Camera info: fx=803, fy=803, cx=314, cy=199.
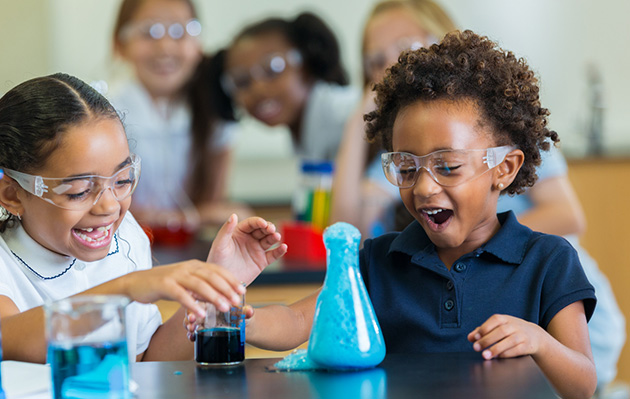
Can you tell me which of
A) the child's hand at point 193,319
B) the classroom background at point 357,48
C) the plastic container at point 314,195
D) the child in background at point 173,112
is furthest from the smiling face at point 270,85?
the child's hand at point 193,319

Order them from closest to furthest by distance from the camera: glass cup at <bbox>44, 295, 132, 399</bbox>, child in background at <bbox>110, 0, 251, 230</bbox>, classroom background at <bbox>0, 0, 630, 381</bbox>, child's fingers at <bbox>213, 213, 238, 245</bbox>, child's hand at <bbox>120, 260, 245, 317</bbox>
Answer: glass cup at <bbox>44, 295, 132, 399</bbox>, child's hand at <bbox>120, 260, 245, 317</bbox>, child's fingers at <bbox>213, 213, 238, 245</bbox>, child in background at <bbox>110, 0, 251, 230</bbox>, classroom background at <bbox>0, 0, 630, 381</bbox>

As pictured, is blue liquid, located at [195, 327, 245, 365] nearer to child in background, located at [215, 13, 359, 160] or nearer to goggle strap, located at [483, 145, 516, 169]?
goggle strap, located at [483, 145, 516, 169]

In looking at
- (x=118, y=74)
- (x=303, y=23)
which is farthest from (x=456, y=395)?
(x=118, y=74)

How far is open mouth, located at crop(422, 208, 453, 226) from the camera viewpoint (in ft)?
4.10

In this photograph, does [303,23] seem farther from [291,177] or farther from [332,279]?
[332,279]

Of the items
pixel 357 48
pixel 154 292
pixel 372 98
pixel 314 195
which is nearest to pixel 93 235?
pixel 154 292

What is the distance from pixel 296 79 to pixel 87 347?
2.32 metres

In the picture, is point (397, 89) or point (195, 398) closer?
point (195, 398)

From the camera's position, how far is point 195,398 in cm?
83

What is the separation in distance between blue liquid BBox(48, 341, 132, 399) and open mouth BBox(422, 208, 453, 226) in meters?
0.59

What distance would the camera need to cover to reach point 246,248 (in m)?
1.21

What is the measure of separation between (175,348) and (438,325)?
1.47 feet

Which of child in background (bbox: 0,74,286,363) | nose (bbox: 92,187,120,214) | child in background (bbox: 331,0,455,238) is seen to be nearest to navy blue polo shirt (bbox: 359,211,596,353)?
child in background (bbox: 0,74,286,363)

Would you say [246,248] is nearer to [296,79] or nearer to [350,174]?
[350,174]
